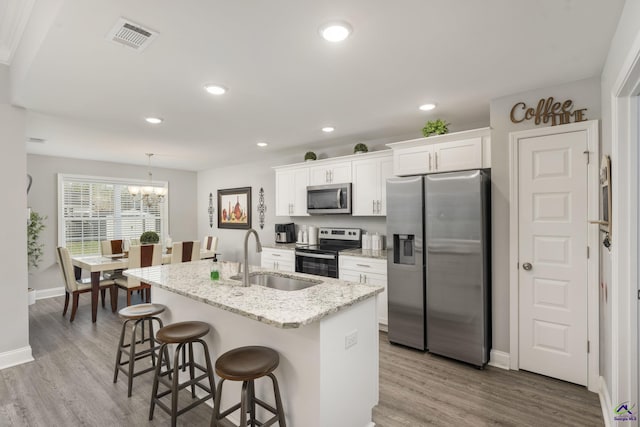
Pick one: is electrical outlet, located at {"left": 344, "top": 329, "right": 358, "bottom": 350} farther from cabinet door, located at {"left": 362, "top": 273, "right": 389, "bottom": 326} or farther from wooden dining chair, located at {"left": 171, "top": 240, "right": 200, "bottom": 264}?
wooden dining chair, located at {"left": 171, "top": 240, "right": 200, "bottom": 264}

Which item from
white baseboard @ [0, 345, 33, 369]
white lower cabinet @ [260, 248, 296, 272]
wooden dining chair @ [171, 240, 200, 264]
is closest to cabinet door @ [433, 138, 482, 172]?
white lower cabinet @ [260, 248, 296, 272]

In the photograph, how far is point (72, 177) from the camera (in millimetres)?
5797

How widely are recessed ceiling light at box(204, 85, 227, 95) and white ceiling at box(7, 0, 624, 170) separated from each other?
0.08m

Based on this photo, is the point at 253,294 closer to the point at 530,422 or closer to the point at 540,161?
the point at 530,422

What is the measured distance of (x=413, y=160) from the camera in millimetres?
3471

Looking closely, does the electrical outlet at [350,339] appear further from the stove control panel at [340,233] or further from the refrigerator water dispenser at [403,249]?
the stove control panel at [340,233]

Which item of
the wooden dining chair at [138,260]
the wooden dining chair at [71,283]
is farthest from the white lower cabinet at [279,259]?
the wooden dining chair at [71,283]

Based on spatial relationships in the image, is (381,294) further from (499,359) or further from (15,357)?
(15,357)

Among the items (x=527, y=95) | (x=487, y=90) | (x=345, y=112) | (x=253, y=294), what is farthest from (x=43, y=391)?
(x=527, y=95)

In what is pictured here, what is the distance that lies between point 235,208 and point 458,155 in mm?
4668

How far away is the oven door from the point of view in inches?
163

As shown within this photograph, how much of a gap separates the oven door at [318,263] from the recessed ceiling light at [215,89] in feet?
7.83

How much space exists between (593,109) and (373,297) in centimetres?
229

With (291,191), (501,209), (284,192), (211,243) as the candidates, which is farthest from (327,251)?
(211,243)
